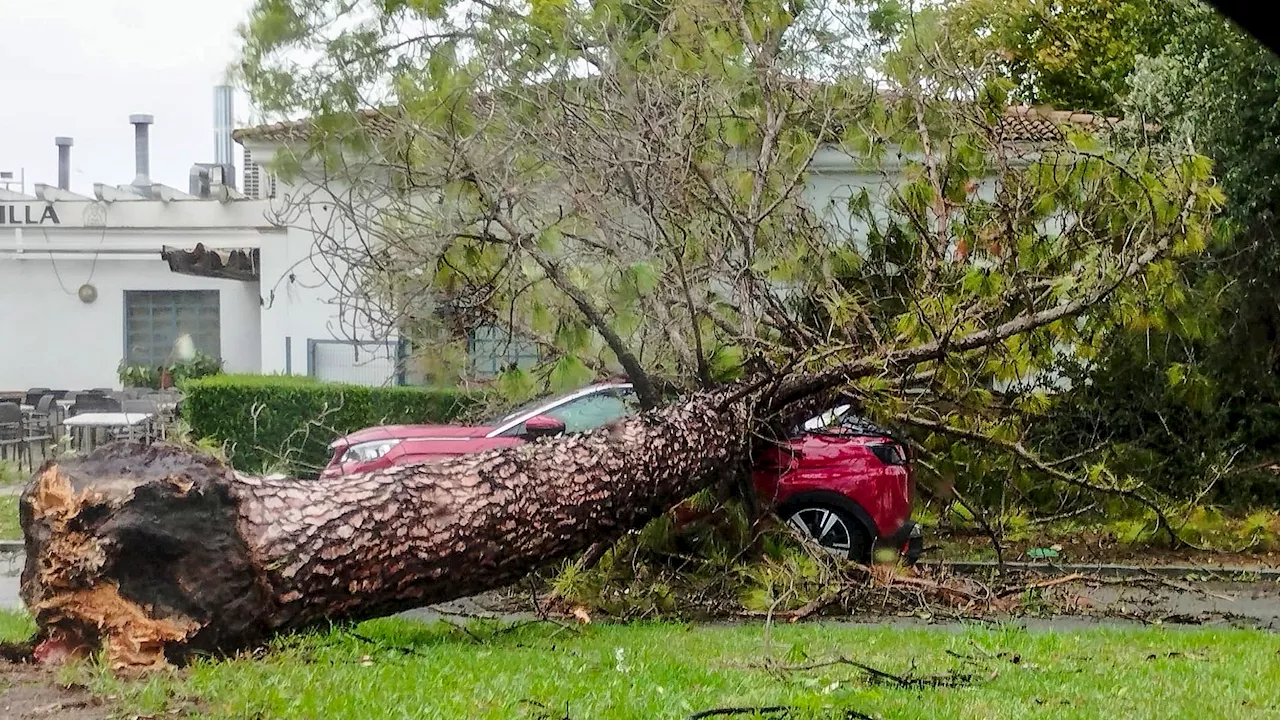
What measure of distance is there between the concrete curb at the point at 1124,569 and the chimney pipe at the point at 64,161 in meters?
11.4

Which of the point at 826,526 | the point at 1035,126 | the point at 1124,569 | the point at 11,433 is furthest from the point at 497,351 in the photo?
the point at 11,433

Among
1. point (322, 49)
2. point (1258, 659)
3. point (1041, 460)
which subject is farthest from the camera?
point (322, 49)

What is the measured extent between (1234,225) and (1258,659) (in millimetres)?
4603

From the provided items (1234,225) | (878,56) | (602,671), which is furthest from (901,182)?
(602,671)

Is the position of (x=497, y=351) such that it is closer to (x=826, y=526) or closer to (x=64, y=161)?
(x=826, y=526)

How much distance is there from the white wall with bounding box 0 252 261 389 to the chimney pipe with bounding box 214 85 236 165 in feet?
10.4

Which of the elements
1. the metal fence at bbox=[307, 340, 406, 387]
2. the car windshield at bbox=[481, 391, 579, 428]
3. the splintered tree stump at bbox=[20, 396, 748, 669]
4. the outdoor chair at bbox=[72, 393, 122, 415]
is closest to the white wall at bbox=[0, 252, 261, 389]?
the outdoor chair at bbox=[72, 393, 122, 415]

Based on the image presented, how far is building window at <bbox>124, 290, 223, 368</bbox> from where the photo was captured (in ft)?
59.5

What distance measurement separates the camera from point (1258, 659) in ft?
20.2

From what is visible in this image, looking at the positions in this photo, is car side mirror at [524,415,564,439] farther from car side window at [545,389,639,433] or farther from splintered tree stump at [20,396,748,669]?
splintered tree stump at [20,396,748,669]

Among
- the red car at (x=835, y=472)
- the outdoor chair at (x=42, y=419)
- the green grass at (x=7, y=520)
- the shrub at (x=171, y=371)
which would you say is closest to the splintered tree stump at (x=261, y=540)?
the red car at (x=835, y=472)

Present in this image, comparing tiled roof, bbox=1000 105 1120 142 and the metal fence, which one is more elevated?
tiled roof, bbox=1000 105 1120 142

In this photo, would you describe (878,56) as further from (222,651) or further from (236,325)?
(236,325)

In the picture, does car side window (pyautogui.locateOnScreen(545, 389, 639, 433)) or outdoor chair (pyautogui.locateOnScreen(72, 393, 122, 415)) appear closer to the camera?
car side window (pyautogui.locateOnScreen(545, 389, 639, 433))
